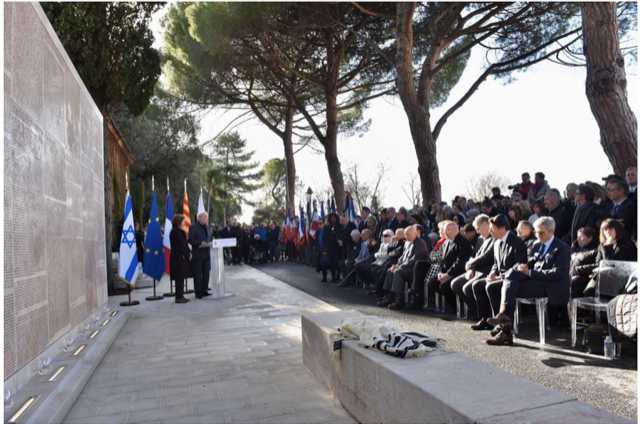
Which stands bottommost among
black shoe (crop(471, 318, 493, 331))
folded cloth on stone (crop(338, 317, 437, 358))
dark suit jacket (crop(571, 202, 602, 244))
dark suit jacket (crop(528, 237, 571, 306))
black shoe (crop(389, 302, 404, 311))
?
black shoe (crop(389, 302, 404, 311))

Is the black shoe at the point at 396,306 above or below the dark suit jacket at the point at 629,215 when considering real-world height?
below

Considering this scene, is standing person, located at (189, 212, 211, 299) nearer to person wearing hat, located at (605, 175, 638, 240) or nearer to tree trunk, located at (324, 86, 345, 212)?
person wearing hat, located at (605, 175, 638, 240)

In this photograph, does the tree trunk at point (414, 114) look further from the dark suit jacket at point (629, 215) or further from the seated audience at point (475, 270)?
the dark suit jacket at point (629, 215)

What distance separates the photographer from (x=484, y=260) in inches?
227

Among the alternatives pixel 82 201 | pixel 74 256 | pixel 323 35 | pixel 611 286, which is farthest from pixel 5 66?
pixel 323 35

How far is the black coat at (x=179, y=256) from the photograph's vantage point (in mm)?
8680

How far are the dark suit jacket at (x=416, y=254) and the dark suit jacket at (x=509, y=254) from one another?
172 centimetres

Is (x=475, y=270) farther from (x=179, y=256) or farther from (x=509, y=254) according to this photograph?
(x=179, y=256)

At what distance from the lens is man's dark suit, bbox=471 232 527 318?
5207mm

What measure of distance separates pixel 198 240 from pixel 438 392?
24.5ft

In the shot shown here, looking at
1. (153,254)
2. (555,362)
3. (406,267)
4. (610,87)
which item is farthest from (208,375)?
(610,87)

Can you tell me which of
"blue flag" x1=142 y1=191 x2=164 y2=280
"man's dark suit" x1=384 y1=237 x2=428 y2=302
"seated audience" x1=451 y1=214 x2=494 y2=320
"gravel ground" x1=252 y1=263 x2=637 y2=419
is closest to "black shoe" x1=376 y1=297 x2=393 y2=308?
"man's dark suit" x1=384 y1=237 x2=428 y2=302

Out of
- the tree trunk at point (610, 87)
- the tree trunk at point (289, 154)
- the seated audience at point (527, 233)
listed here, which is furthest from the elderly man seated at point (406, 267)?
the tree trunk at point (289, 154)

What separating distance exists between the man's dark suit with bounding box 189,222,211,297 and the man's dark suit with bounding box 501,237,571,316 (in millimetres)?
5823
